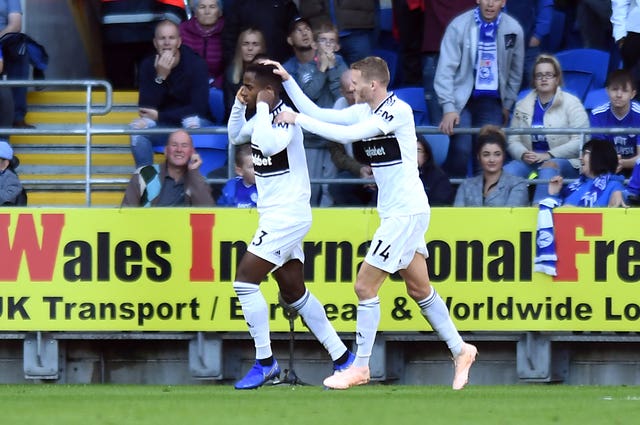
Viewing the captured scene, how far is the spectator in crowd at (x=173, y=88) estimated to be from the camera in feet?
48.1

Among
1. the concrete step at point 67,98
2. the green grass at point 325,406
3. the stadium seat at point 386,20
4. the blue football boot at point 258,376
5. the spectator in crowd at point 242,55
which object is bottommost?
the green grass at point 325,406

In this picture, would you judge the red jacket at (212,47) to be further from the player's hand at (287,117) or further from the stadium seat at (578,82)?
the player's hand at (287,117)

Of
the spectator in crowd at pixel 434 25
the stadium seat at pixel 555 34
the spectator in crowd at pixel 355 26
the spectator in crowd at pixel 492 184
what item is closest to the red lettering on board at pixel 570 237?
the spectator in crowd at pixel 492 184

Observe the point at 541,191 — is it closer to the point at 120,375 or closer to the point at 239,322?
the point at 239,322

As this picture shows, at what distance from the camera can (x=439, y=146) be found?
1434cm

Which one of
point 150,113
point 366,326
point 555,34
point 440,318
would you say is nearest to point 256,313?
point 366,326

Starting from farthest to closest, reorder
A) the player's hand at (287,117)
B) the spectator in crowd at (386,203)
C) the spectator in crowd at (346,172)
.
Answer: the spectator in crowd at (346,172) < the spectator in crowd at (386,203) < the player's hand at (287,117)

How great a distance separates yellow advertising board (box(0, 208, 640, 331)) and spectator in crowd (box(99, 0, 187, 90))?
3.65 meters

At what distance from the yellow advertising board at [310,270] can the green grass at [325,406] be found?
980 millimetres

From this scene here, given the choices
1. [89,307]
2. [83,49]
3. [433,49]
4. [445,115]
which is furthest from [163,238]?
[83,49]

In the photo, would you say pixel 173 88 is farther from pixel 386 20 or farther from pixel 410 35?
pixel 386 20

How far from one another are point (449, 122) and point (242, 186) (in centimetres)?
192

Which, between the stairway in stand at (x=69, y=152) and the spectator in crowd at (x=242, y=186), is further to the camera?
the stairway in stand at (x=69, y=152)

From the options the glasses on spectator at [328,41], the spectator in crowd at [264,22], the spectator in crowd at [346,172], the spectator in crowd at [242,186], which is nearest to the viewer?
the spectator in crowd at [242,186]
